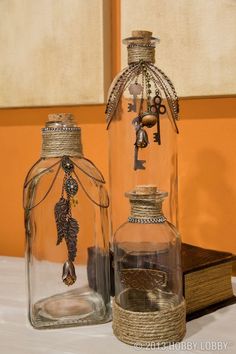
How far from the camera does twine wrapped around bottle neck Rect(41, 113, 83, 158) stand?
2.30 ft

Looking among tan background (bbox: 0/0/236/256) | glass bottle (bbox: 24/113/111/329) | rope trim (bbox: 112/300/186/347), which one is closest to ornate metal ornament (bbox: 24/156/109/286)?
glass bottle (bbox: 24/113/111/329)

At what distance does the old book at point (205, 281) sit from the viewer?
721 mm

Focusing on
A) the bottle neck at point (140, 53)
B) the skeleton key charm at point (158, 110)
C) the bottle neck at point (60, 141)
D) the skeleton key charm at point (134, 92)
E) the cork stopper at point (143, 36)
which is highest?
the cork stopper at point (143, 36)

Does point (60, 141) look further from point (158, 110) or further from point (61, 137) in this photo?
point (158, 110)

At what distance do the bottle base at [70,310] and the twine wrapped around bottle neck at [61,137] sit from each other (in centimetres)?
27

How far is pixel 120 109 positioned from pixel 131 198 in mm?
295

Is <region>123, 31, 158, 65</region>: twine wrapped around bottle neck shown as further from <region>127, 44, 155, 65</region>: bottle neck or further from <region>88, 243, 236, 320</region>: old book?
<region>88, 243, 236, 320</region>: old book

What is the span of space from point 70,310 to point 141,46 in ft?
1.56

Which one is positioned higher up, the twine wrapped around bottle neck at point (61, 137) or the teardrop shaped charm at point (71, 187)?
the twine wrapped around bottle neck at point (61, 137)

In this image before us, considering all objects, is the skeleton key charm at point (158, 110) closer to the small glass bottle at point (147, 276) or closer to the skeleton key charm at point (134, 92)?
the skeleton key charm at point (134, 92)

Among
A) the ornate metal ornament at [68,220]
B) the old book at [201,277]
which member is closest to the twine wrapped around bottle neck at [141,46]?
the ornate metal ornament at [68,220]

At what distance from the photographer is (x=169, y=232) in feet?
2.26

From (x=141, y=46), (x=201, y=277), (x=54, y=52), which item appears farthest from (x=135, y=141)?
(x=54, y=52)

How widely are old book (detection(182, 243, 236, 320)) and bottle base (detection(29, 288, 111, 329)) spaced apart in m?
0.15
